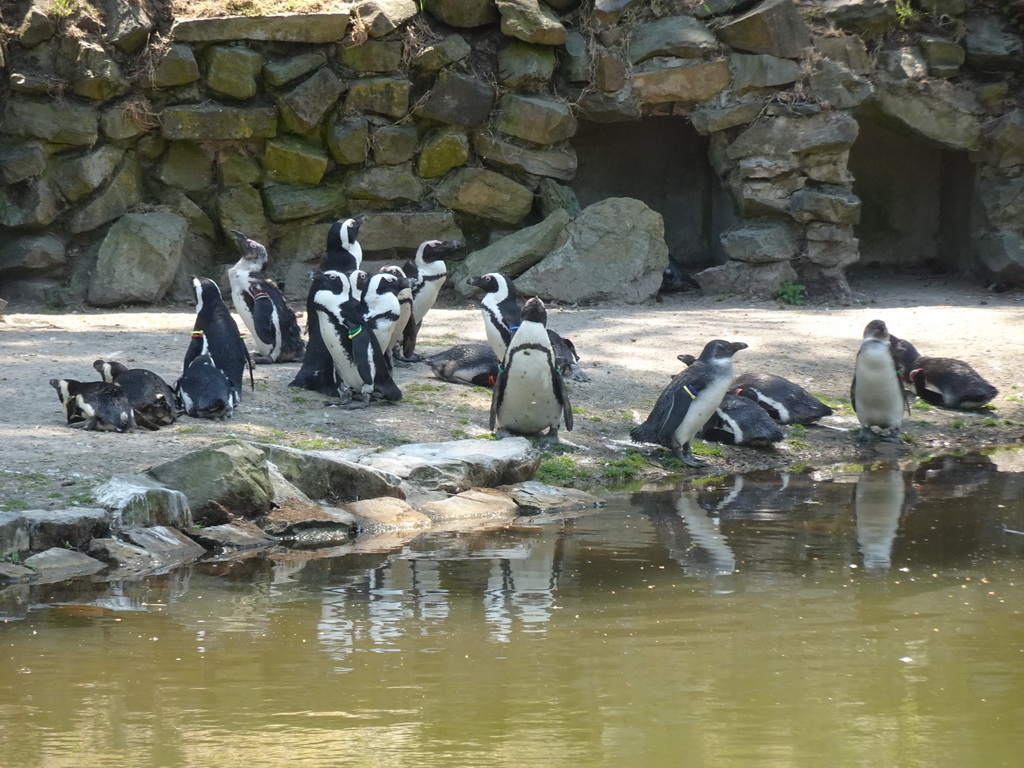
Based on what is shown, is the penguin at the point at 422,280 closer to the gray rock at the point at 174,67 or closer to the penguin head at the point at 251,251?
the penguin head at the point at 251,251

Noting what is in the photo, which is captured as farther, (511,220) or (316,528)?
(511,220)

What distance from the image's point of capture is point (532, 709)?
3.26 m

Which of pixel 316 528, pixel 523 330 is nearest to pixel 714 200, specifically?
pixel 523 330

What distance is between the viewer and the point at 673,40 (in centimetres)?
1370

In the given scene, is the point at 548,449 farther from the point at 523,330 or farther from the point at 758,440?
the point at 758,440

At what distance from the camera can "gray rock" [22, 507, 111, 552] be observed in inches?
204

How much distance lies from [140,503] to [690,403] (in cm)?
333

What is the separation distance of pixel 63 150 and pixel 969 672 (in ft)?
38.3

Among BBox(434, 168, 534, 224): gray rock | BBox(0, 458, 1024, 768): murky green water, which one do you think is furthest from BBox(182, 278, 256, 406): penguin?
BBox(434, 168, 534, 224): gray rock

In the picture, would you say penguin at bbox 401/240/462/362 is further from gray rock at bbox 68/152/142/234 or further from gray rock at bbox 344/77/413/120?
gray rock at bbox 68/152/142/234

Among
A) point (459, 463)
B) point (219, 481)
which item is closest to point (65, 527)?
point (219, 481)

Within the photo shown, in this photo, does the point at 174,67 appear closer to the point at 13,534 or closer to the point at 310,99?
the point at 310,99

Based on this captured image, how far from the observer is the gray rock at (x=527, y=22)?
13.5 m

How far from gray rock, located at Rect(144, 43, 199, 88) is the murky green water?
870 cm
